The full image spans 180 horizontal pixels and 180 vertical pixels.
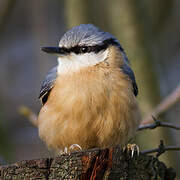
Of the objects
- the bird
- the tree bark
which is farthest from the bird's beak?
the tree bark

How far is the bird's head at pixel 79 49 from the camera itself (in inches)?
182

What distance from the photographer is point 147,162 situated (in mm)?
3328

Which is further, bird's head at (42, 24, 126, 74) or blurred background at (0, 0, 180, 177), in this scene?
blurred background at (0, 0, 180, 177)

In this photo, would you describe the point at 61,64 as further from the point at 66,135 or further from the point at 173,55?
the point at 173,55

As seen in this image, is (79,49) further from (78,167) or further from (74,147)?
(78,167)

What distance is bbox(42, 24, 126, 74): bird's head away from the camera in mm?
4625

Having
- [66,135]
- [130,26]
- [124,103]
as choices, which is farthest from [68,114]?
[130,26]

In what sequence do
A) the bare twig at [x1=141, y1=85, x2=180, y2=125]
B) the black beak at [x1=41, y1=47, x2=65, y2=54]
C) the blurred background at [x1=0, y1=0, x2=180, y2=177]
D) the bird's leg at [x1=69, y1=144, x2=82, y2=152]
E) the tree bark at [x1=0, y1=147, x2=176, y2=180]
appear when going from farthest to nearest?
the blurred background at [x1=0, y1=0, x2=180, y2=177], the bare twig at [x1=141, y1=85, x2=180, y2=125], the black beak at [x1=41, y1=47, x2=65, y2=54], the bird's leg at [x1=69, y1=144, x2=82, y2=152], the tree bark at [x1=0, y1=147, x2=176, y2=180]

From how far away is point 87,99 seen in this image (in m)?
4.40

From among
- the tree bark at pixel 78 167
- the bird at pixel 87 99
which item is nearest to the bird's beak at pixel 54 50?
the bird at pixel 87 99

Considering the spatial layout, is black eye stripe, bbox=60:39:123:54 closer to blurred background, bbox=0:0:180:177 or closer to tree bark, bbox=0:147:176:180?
blurred background, bbox=0:0:180:177

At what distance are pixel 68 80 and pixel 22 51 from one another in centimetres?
537

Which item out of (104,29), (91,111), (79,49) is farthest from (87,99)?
(104,29)

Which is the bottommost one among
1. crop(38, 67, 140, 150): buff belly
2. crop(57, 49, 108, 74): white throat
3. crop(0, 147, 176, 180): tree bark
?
crop(0, 147, 176, 180): tree bark
